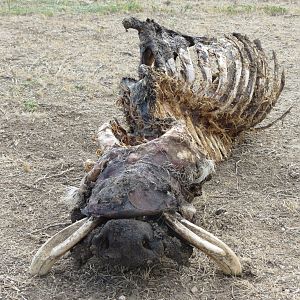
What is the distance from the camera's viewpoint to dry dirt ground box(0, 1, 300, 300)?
312 cm

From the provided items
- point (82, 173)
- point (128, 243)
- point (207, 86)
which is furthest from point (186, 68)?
point (128, 243)

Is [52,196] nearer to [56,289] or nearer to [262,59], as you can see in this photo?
[56,289]

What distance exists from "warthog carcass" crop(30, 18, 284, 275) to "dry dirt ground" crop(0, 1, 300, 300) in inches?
5.7

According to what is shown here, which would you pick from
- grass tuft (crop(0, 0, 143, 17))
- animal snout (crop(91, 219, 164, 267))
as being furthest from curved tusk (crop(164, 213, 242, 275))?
grass tuft (crop(0, 0, 143, 17))

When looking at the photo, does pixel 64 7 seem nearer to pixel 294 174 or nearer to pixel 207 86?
pixel 207 86

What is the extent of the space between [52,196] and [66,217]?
33cm

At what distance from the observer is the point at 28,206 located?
4.01 m

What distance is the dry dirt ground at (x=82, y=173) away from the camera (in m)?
3.12

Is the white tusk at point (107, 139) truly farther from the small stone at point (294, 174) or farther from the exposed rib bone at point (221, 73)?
the small stone at point (294, 174)

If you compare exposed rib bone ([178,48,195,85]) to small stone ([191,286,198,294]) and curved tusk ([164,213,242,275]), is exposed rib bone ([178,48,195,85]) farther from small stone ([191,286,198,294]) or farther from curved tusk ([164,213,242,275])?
small stone ([191,286,198,294])

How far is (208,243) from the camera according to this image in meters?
3.02

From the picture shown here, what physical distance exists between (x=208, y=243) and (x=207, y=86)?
188 centimetres

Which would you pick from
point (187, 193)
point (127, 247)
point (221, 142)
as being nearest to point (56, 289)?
point (127, 247)

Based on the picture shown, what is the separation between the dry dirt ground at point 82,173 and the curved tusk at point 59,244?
0.07 metres
